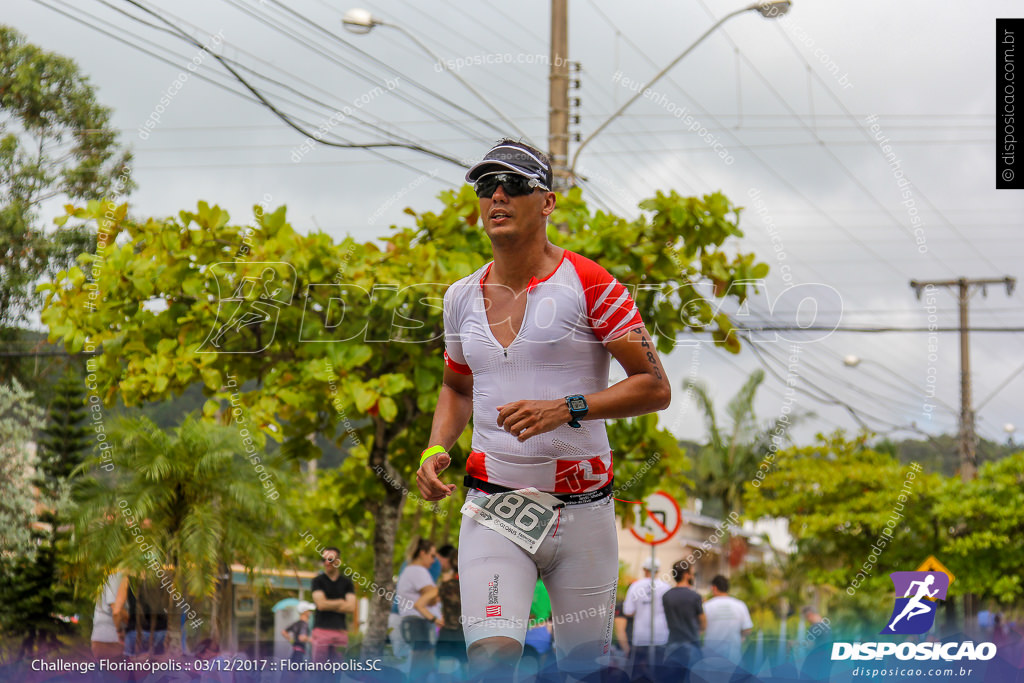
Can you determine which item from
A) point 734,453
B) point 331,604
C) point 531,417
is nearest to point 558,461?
point 531,417

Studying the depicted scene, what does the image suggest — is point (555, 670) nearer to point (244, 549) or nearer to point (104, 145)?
point (244, 549)

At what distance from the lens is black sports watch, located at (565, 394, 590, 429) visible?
2684mm

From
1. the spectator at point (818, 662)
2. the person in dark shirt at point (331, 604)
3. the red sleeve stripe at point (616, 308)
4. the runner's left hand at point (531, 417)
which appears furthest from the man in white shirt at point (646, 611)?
the spectator at point (818, 662)

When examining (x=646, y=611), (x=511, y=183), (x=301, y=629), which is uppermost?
(x=511, y=183)

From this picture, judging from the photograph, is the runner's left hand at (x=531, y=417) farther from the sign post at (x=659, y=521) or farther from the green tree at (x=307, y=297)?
the sign post at (x=659, y=521)

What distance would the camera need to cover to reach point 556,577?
9.46ft

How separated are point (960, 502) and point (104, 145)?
14.6m

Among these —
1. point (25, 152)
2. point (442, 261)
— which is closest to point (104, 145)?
point (25, 152)

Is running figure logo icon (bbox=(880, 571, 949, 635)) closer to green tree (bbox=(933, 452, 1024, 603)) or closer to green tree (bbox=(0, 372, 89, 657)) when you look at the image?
green tree (bbox=(0, 372, 89, 657))

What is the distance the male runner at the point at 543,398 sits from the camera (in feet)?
9.14

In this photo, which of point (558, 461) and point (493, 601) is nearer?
point (493, 601)

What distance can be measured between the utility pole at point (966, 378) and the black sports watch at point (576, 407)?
20.4 m

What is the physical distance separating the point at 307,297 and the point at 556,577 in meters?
4.51

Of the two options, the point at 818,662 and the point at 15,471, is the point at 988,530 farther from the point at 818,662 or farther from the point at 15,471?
the point at 818,662
